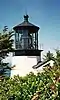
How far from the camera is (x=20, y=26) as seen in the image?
71.8 ft

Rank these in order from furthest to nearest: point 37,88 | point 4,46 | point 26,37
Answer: point 26,37, point 4,46, point 37,88

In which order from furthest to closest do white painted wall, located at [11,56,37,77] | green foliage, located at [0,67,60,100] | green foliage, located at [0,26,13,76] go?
white painted wall, located at [11,56,37,77], green foliage, located at [0,26,13,76], green foliage, located at [0,67,60,100]

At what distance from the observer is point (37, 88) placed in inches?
171

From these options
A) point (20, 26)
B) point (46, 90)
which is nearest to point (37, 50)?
point (20, 26)

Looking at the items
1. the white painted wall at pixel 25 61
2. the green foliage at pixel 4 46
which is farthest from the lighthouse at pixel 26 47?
the green foliage at pixel 4 46

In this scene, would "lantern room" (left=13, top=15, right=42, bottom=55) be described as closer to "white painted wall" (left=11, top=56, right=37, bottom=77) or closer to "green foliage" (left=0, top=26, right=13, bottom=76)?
"white painted wall" (left=11, top=56, right=37, bottom=77)

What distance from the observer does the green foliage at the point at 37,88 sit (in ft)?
12.8

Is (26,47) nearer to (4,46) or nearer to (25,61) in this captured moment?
(25,61)

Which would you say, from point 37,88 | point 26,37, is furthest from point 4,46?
point 37,88

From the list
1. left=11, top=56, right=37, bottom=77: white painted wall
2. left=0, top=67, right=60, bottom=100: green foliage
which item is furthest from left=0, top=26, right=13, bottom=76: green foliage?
left=0, top=67, right=60, bottom=100: green foliage

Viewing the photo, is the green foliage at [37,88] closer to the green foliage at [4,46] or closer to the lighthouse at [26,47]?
the green foliage at [4,46]

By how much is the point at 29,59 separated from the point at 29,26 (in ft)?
8.57

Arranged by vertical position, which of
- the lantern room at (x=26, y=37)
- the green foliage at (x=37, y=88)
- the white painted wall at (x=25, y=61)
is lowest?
the white painted wall at (x=25, y=61)

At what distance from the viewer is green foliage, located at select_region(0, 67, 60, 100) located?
389 cm
